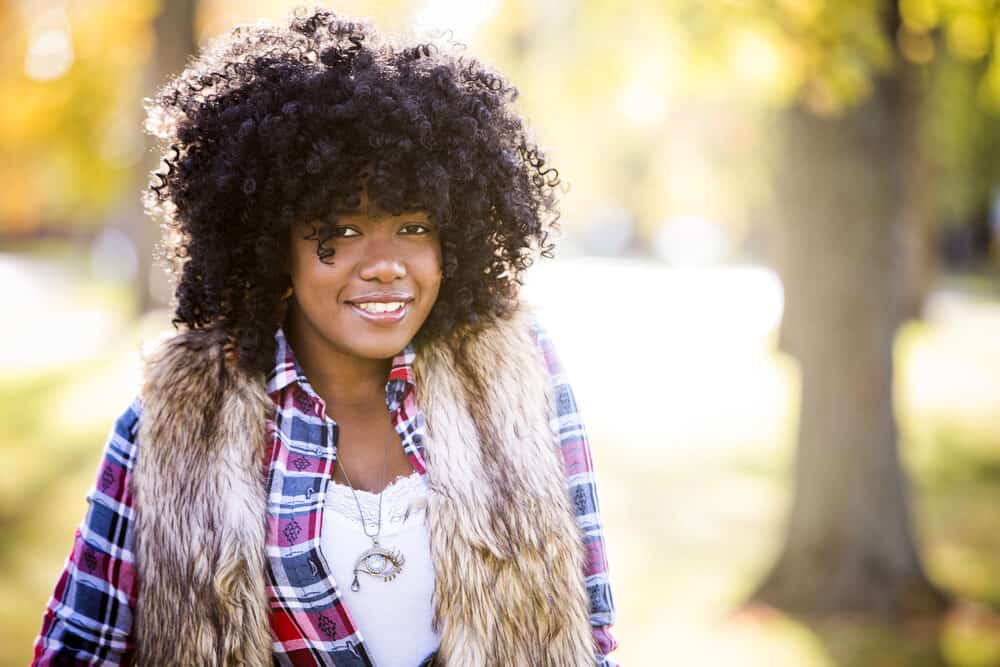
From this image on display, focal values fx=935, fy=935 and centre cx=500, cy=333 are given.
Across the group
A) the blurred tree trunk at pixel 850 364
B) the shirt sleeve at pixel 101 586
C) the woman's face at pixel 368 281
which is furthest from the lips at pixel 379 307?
the blurred tree trunk at pixel 850 364

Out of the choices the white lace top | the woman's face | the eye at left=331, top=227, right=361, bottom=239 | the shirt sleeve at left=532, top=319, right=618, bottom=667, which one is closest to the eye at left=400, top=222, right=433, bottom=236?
the woman's face

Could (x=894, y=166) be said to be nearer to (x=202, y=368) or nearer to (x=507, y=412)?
(x=507, y=412)

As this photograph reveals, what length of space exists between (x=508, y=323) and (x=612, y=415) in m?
10.6

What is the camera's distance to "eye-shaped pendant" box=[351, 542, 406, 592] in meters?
2.28

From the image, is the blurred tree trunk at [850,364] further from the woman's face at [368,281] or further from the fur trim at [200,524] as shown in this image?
the fur trim at [200,524]

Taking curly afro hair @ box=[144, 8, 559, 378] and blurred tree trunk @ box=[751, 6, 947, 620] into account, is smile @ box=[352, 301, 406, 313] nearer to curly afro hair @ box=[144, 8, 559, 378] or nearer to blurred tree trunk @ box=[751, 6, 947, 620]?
curly afro hair @ box=[144, 8, 559, 378]

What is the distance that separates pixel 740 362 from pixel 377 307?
14.8m

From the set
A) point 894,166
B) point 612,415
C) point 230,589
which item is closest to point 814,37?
point 894,166

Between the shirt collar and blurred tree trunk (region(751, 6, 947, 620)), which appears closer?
the shirt collar

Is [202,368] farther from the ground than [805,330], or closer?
closer

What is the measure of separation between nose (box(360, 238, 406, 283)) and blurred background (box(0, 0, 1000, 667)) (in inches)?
21.0

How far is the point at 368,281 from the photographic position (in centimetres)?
236

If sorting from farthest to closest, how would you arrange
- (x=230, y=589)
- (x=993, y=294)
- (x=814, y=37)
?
(x=993, y=294) → (x=814, y=37) → (x=230, y=589)

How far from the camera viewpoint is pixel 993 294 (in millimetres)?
28484
